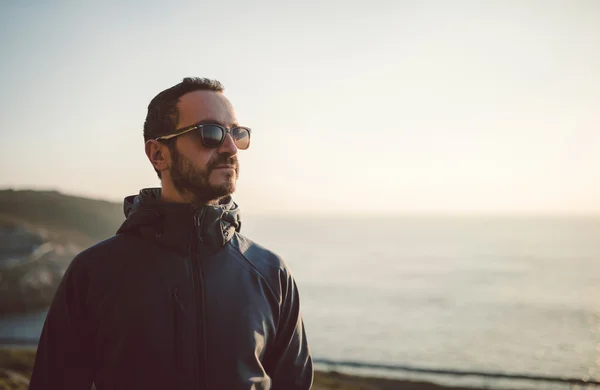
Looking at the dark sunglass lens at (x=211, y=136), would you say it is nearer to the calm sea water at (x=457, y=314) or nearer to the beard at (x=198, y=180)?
the beard at (x=198, y=180)

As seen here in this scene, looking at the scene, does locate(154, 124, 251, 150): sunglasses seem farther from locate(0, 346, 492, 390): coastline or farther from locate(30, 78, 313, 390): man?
locate(0, 346, 492, 390): coastline

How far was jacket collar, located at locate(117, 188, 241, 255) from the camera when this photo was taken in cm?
221

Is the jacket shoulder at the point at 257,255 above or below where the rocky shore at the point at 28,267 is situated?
above

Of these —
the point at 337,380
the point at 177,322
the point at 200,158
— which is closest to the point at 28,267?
the point at 337,380

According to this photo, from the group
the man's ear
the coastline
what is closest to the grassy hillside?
the coastline

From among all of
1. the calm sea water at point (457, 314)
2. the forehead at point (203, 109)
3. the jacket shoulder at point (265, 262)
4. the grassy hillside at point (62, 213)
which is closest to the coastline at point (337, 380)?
the calm sea water at point (457, 314)

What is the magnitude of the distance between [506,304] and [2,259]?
6057 centimetres

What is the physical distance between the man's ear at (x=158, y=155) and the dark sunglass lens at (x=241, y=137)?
1.30 feet

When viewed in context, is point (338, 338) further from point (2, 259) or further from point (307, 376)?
point (2, 259)

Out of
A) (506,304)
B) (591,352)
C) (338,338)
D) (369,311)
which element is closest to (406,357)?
(338,338)

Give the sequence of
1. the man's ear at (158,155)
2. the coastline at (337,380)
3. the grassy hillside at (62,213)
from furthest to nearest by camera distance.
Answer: the grassy hillside at (62,213) → the coastline at (337,380) → the man's ear at (158,155)

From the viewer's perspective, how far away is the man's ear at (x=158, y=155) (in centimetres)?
244

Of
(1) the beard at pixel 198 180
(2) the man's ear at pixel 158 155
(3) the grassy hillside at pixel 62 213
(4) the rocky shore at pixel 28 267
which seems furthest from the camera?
(3) the grassy hillside at pixel 62 213

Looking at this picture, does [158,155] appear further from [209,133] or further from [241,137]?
[241,137]
